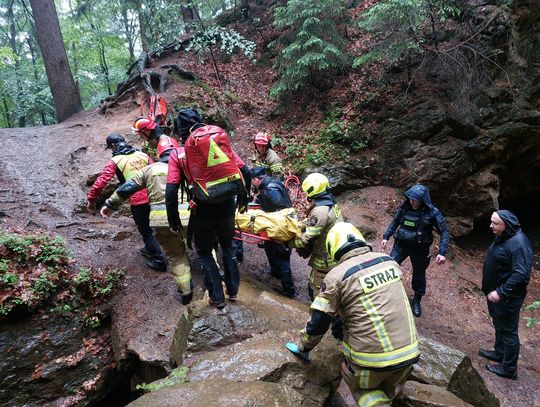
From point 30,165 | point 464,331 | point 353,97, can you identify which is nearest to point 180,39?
point 353,97

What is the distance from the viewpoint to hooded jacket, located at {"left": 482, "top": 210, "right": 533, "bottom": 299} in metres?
4.74

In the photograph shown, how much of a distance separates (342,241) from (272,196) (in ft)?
8.56

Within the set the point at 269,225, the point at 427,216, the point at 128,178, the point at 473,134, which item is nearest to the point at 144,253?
the point at 128,178

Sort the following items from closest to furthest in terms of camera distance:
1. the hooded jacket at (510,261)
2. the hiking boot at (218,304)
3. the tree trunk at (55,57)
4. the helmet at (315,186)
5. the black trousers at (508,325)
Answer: the hiking boot at (218,304) < the hooded jacket at (510,261) < the helmet at (315,186) < the black trousers at (508,325) < the tree trunk at (55,57)

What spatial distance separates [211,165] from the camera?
3.82m

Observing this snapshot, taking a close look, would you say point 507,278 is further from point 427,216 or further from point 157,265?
point 157,265

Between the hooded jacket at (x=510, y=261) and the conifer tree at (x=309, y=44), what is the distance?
25.3ft

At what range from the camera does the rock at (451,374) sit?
424 centimetres

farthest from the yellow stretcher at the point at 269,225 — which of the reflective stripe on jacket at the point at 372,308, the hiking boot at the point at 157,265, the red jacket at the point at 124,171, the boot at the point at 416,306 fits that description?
the boot at the point at 416,306

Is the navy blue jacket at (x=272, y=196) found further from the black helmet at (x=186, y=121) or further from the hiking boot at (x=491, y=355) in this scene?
the hiking boot at (x=491, y=355)

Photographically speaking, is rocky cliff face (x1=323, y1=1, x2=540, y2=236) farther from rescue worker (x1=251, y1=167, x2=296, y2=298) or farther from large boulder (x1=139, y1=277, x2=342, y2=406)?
large boulder (x1=139, y1=277, x2=342, y2=406)

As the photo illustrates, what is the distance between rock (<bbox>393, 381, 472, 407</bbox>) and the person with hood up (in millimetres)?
1813

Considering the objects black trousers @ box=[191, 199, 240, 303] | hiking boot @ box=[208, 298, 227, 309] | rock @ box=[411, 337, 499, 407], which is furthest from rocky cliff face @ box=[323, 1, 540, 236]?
hiking boot @ box=[208, 298, 227, 309]

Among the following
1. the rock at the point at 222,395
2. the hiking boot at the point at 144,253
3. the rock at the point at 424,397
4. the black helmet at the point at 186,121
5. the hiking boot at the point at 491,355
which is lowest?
the hiking boot at the point at 491,355
